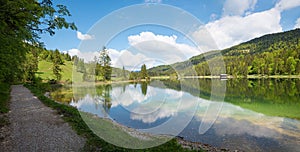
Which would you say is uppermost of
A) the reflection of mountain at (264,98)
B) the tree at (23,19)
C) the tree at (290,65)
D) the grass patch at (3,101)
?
the tree at (290,65)

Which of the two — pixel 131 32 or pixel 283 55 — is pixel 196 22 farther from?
pixel 283 55

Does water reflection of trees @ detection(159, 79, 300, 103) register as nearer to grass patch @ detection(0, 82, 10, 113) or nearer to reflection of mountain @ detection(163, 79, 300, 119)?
reflection of mountain @ detection(163, 79, 300, 119)

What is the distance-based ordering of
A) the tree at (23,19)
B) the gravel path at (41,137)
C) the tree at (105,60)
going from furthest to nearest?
1. the tree at (105,60)
2. the gravel path at (41,137)
3. the tree at (23,19)

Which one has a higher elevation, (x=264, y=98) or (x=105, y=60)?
(x=105, y=60)

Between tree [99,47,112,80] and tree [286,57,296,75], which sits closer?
tree [99,47,112,80]

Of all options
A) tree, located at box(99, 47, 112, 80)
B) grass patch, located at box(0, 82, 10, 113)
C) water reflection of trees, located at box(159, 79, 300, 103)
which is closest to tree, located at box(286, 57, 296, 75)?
water reflection of trees, located at box(159, 79, 300, 103)

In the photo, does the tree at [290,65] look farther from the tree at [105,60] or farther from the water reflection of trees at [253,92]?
the tree at [105,60]

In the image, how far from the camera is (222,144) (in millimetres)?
8406

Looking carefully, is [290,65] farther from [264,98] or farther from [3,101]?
[3,101]

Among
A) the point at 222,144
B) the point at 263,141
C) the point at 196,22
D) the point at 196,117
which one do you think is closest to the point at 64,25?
the point at 196,22

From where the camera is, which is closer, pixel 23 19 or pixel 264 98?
pixel 23 19

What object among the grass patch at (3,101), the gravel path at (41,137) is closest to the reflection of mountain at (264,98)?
the gravel path at (41,137)

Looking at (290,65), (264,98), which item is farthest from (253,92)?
(290,65)

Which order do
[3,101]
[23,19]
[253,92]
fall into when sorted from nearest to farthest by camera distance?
1. [23,19]
2. [3,101]
3. [253,92]
